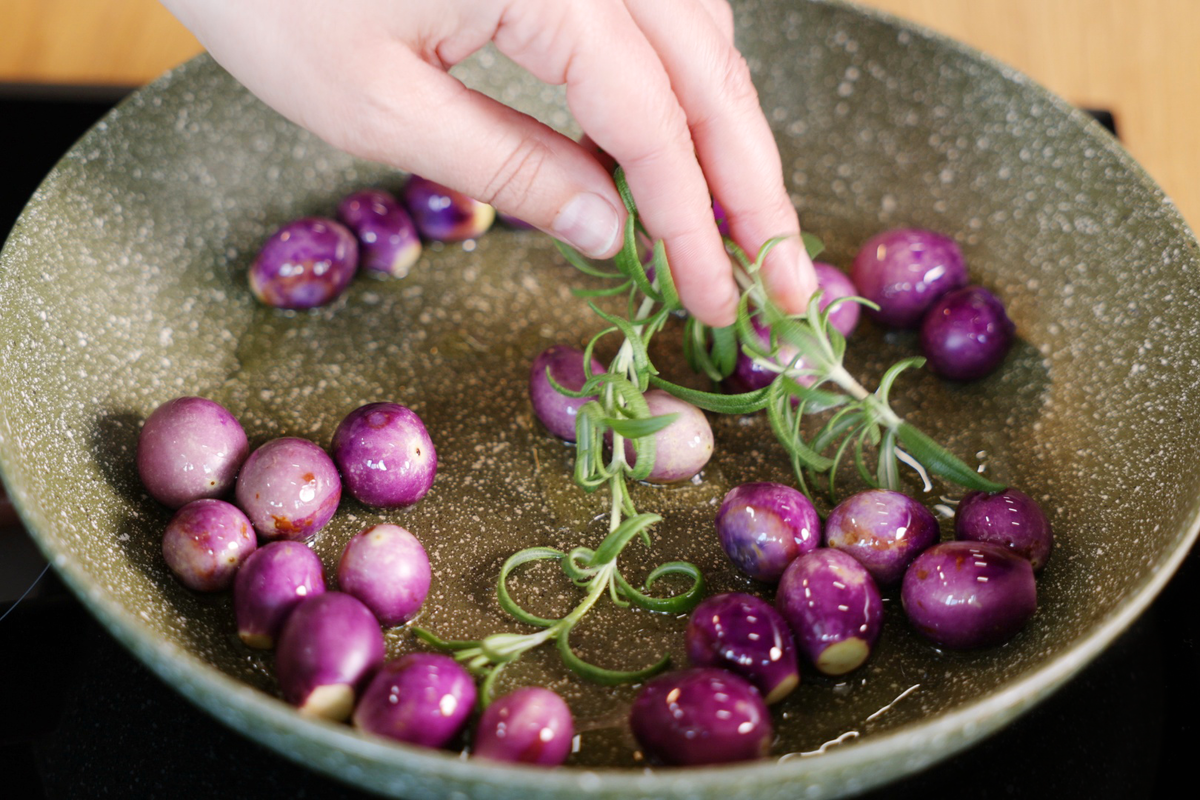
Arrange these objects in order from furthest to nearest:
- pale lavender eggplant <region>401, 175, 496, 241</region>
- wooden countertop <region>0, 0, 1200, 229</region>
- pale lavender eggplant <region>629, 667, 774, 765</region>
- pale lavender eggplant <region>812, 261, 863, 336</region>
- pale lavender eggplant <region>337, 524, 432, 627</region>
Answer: wooden countertop <region>0, 0, 1200, 229</region> → pale lavender eggplant <region>401, 175, 496, 241</region> → pale lavender eggplant <region>812, 261, 863, 336</region> → pale lavender eggplant <region>337, 524, 432, 627</region> → pale lavender eggplant <region>629, 667, 774, 765</region>

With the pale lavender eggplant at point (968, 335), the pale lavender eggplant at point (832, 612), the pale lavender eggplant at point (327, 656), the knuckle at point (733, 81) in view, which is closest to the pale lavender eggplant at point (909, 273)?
the pale lavender eggplant at point (968, 335)

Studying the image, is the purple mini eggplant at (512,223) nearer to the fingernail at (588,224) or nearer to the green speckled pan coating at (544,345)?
the green speckled pan coating at (544,345)

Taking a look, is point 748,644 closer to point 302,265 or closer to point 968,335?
point 968,335

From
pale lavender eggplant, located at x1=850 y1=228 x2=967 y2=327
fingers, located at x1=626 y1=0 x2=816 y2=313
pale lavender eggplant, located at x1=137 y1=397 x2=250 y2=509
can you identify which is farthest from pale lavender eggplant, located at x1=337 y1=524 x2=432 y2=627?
pale lavender eggplant, located at x1=850 y1=228 x2=967 y2=327

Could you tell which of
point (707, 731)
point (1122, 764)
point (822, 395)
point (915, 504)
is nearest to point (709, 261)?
point (822, 395)

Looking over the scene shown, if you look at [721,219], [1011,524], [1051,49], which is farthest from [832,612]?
[1051,49]

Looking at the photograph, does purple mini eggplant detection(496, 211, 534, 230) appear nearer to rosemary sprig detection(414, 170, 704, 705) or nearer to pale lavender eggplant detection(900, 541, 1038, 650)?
rosemary sprig detection(414, 170, 704, 705)

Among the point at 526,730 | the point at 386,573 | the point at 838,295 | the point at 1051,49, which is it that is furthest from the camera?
the point at 1051,49
